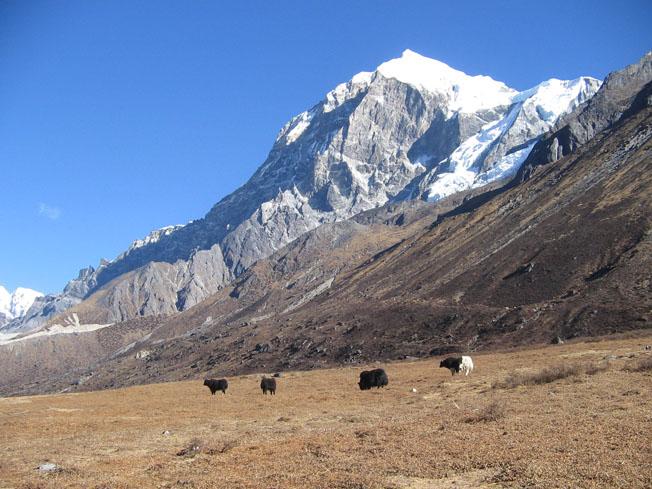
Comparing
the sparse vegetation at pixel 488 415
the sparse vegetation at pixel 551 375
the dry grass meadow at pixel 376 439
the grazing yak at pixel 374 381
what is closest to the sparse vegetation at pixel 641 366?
the dry grass meadow at pixel 376 439

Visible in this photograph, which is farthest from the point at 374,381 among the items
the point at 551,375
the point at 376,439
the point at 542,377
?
the point at 376,439

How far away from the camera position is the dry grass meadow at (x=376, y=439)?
66.2 feet

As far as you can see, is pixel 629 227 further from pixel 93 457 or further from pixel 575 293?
pixel 93 457

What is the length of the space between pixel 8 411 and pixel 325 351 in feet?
396

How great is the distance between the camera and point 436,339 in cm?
14612

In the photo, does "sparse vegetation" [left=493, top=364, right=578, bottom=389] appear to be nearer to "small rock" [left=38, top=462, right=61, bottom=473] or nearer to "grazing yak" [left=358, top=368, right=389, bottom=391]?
"grazing yak" [left=358, top=368, right=389, bottom=391]

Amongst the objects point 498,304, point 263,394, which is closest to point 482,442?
point 263,394

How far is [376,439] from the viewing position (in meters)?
26.6

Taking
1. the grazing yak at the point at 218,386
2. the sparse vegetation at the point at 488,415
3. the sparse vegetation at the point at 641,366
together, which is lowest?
the sparse vegetation at the point at 641,366

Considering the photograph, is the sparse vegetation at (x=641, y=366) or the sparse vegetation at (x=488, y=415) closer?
the sparse vegetation at (x=488, y=415)

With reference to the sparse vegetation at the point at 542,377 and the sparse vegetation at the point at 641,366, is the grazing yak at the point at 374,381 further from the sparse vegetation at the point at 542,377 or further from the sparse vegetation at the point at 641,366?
the sparse vegetation at the point at 641,366

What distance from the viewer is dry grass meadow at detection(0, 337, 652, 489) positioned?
66.2 feet

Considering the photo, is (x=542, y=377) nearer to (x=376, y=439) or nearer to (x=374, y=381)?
(x=374, y=381)

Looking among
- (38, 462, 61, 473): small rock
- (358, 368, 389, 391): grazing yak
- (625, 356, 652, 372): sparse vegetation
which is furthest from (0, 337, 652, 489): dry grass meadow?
(358, 368, 389, 391): grazing yak
